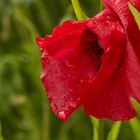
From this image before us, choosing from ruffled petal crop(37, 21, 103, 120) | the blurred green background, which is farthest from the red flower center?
the blurred green background

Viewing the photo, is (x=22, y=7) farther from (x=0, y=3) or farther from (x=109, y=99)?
(x=109, y=99)

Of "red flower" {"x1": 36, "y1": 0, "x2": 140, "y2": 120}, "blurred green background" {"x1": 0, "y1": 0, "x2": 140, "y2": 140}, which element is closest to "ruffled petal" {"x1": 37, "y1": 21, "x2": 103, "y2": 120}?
"red flower" {"x1": 36, "y1": 0, "x2": 140, "y2": 120}

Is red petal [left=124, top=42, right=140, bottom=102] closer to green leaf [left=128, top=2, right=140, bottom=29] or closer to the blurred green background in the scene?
green leaf [left=128, top=2, right=140, bottom=29]

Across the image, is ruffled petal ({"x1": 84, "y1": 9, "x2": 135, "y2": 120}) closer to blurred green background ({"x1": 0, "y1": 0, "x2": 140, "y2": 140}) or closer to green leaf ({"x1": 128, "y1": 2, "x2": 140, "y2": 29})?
green leaf ({"x1": 128, "y1": 2, "x2": 140, "y2": 29})

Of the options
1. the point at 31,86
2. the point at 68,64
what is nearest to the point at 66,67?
the point at 68,64

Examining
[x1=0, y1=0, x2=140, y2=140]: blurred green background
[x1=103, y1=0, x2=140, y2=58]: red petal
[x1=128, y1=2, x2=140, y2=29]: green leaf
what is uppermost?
[x1=128, y1=2, x2=140, y2=29]: green leaf

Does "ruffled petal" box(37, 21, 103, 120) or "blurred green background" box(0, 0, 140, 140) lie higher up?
"ruffled petal" box(37, 21, 103, 120)

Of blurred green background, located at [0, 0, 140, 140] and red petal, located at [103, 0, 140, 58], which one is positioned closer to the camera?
red petal, located at [103, 0, 140, 58]

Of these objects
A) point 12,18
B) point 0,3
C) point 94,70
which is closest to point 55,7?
point 12,18
